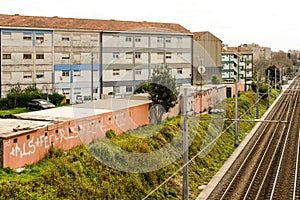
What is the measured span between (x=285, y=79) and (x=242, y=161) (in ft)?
262

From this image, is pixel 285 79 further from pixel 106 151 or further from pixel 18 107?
pixel 106 151

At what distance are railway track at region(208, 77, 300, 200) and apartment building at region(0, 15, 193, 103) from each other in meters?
15.2

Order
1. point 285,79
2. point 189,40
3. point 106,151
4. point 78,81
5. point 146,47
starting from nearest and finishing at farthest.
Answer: point 106,151 < point 78,81 < point 146,47 < point 189,40 < point 285,79

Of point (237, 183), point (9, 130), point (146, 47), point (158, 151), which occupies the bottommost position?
point (237, 183)

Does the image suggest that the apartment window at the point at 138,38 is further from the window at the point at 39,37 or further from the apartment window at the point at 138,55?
the window at the point at 39,37

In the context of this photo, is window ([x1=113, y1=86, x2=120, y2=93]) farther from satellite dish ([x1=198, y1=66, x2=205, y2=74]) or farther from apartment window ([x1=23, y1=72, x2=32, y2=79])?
satellite dish ([x1=198, y1=66, x2=205, y2=74])

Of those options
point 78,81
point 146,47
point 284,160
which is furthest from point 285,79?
point 284,160

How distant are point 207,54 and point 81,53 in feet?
83.0

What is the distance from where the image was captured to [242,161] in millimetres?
24516

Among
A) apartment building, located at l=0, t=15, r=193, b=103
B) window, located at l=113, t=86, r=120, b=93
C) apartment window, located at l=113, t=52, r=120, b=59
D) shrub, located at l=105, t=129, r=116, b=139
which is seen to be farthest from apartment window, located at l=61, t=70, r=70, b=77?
shrub, located at l=105, t=129, r=116, b=139

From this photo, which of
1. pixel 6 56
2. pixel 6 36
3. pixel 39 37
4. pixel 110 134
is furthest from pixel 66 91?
pixel 110 134

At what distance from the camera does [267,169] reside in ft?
73.7

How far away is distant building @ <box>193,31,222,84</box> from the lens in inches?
2117

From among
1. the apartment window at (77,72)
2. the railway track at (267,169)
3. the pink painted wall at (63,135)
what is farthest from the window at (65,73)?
the railway track at (267,169)
